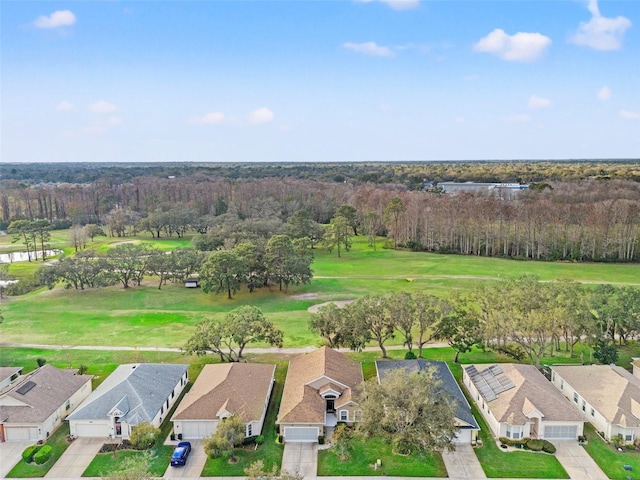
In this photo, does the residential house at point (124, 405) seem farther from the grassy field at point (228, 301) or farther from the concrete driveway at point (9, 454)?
the grassy field at point (228, 301)

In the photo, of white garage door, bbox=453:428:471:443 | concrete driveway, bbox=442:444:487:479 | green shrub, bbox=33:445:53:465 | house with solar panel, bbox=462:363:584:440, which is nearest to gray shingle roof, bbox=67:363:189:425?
green shrub, bbox=33:445:53:465

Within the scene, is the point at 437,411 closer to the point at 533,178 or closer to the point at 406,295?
the point at 406,295

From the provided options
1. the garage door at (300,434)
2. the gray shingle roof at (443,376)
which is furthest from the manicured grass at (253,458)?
the gray shingle roof at (443,376)

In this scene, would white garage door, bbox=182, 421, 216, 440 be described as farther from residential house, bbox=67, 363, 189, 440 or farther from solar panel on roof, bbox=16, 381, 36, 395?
solar panel on roof, bbox=16, 381, 36, 395

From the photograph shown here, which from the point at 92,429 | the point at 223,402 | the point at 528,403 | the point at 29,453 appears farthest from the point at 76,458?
the point at 528,403

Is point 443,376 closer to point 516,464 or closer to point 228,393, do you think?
point 516,464

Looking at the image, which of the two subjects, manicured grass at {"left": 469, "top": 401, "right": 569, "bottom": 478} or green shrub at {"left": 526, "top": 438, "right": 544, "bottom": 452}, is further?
green shrub at {"left": 526, "top": 438, "right": 544, "bottom": 452}

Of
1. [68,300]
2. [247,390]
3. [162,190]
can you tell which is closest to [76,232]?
[68,300]
